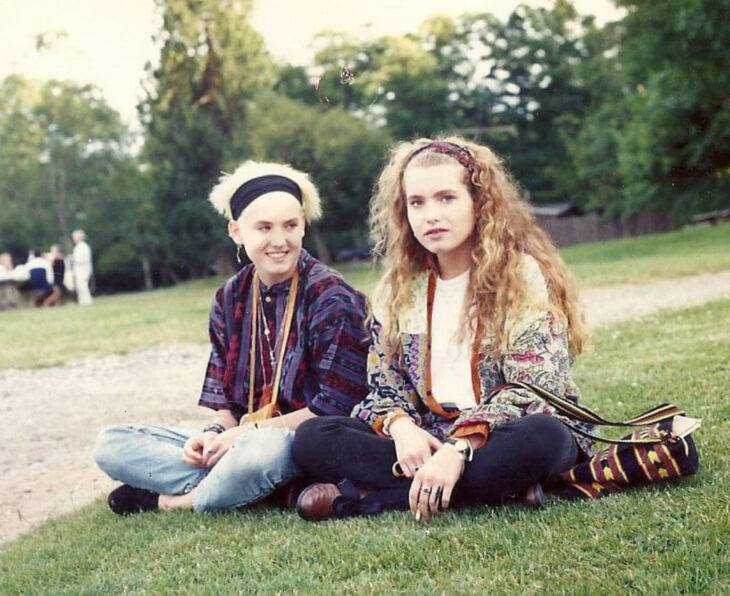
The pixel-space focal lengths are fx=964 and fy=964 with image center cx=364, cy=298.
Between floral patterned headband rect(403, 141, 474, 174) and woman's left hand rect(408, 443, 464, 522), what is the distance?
106cm

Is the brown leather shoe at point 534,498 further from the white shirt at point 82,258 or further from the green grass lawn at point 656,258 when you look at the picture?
the white shirt at point 82,258

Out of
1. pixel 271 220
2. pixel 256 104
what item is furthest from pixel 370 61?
pixel 271 220

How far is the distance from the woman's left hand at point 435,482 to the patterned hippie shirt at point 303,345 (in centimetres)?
74

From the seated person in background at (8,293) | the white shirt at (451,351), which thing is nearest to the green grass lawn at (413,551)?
the white shirt at (451,351)

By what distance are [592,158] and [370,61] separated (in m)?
10.7

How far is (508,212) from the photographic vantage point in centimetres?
354

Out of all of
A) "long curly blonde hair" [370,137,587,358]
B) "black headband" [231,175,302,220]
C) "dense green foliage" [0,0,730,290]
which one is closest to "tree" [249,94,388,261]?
"dense green foliage" [0,0,730,290]

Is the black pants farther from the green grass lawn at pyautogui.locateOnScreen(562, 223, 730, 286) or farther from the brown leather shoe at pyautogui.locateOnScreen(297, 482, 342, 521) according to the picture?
the green grass lawn at pyautogui.locateOnScreen(562, 223, 730, 286)

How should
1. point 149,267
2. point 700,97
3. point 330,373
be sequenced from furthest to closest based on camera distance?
point 149,267 → point 700,97 → point 330,373

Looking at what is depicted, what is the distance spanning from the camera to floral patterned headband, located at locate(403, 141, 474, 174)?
349cm

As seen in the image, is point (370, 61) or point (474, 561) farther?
point (370, 61)

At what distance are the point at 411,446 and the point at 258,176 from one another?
1.39m

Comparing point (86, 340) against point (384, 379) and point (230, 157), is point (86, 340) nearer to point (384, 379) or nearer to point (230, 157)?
point (384, 379)

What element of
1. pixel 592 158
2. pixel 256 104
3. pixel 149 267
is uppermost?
pixel 256 104
